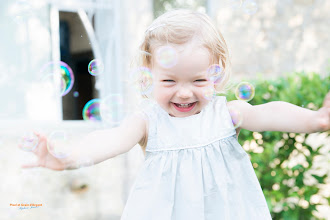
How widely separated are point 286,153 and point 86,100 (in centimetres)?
192

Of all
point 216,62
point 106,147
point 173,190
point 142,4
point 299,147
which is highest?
point 142,4

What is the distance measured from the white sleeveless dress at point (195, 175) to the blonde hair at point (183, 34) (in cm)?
21

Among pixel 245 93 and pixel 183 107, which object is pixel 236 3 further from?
pixel 183 107

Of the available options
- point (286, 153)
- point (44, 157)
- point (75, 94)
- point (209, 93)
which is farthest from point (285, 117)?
point (75, 94)

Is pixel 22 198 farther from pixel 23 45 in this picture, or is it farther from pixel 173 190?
pixel 173 190

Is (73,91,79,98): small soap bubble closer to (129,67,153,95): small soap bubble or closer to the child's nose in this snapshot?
(129,67,153,95): small soap bubble

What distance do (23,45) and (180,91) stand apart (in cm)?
252

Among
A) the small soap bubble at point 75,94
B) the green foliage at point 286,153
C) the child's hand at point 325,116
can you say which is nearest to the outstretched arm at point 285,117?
the child's hand at point 325,116

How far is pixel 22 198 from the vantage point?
3.46 meters

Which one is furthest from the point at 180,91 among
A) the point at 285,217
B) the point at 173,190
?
the point at 285,217

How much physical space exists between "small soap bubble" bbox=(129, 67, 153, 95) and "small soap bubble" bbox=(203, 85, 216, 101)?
0.23 meters

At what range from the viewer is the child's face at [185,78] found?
147 centimetres

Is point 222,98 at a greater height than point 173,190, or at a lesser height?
greater

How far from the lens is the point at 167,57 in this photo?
1509mm
